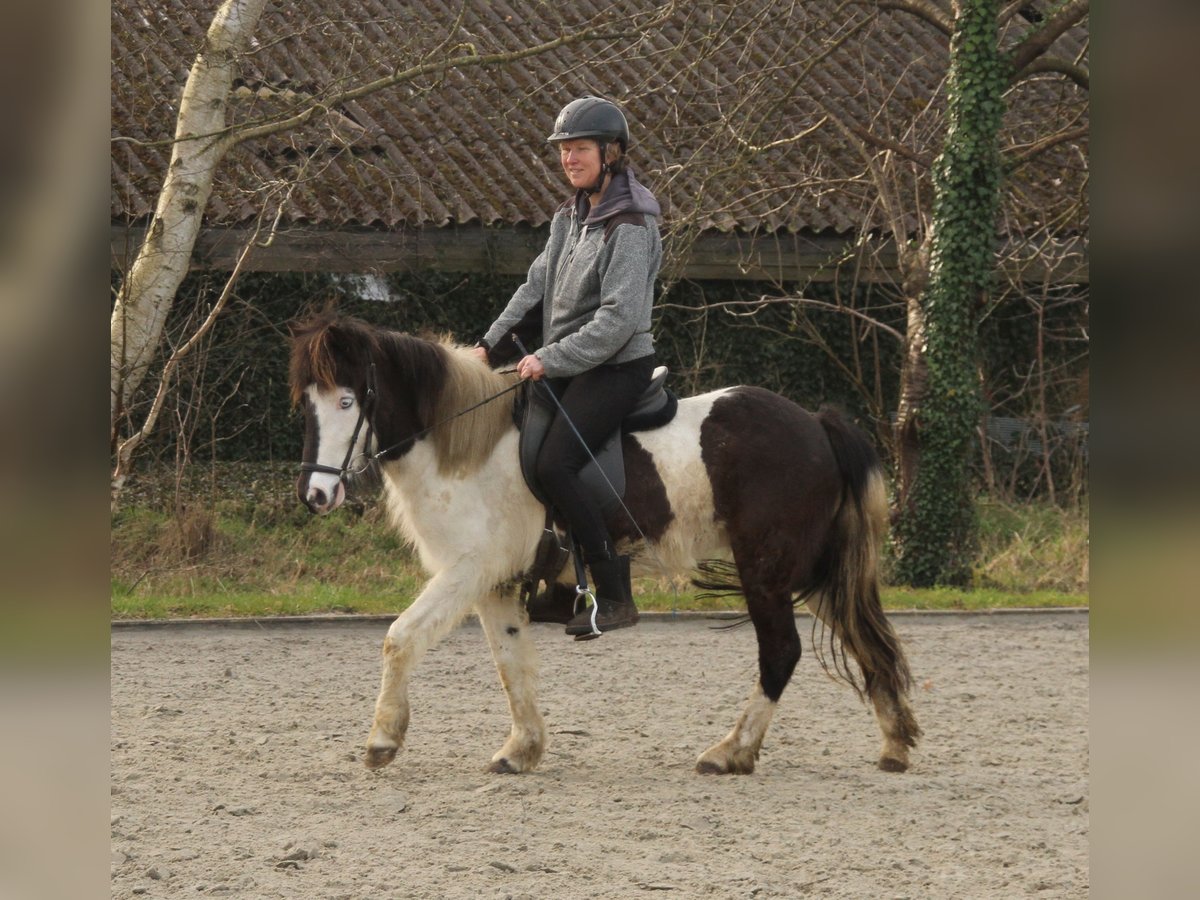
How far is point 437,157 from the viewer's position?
13.8m

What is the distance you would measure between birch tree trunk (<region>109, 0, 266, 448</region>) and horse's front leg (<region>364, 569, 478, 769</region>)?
13.4 feet

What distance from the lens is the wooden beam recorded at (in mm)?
12461

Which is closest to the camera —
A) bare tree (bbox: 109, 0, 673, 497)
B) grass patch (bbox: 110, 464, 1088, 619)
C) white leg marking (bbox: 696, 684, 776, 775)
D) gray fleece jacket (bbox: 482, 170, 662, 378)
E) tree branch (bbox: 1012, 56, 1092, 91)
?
gray fleece jacket (bbox: 482, 170, 662, 378)

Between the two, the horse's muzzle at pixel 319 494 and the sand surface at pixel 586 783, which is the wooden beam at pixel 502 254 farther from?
the horse's muzzle at pixel 319 494

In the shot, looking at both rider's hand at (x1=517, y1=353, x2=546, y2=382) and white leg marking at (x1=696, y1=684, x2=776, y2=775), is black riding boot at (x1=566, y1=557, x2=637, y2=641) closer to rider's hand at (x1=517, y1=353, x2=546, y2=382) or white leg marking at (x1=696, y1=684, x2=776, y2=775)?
white leg marking at (x1=696, y1=684, x2=776, y2=775)

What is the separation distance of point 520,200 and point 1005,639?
6544 millimetres

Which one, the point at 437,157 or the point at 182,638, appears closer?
the point at 182,638

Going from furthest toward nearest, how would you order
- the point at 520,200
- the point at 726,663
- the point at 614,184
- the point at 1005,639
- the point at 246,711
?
the point at 520,200 < the point at 1005,639 < the point at 726,663 < the point at 246,711 < the point at 614,184

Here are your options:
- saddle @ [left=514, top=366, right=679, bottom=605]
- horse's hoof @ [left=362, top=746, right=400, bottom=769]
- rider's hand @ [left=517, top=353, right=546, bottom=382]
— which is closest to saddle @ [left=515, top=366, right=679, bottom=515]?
saddle @ [left=514, top=366, right=679, bottom=605]

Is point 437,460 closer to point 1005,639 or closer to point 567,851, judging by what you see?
point 567,851

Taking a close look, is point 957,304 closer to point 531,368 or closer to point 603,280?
point 603,280

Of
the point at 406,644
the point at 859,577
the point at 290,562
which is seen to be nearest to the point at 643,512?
the point at 859,577

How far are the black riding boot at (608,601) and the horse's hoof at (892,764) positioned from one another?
1.22 meters
